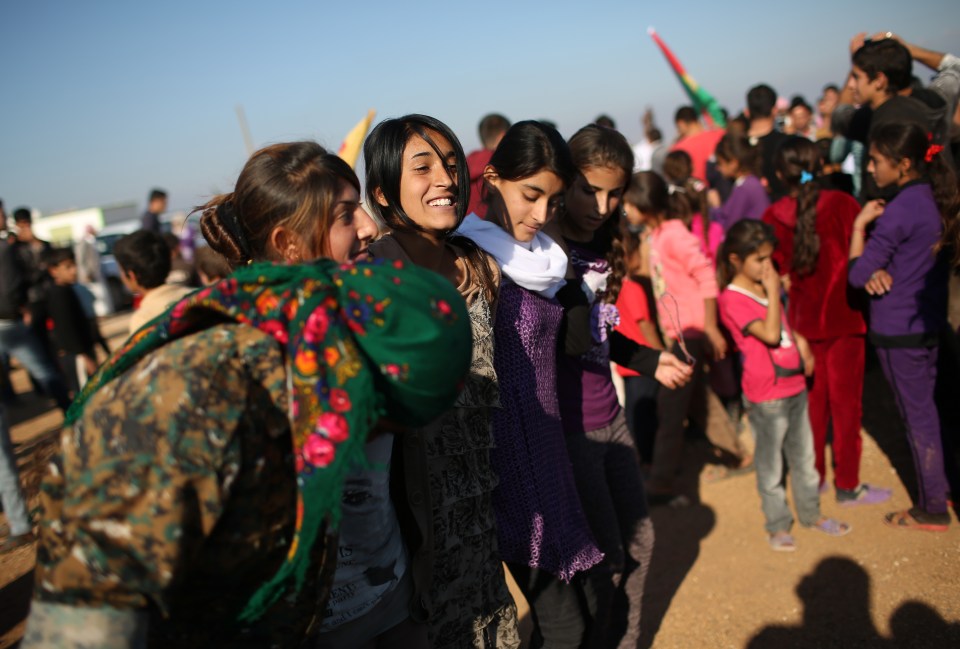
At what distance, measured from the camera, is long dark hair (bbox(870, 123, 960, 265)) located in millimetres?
3367

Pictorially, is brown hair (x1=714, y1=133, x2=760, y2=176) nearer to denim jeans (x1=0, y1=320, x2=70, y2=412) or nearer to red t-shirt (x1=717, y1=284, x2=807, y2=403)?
red t-shirt (x1=717, y1=284, x2=807, y2=403)

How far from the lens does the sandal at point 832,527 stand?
12.1ft

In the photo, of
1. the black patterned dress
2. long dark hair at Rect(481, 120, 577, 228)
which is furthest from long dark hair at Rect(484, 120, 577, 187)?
the black patterned dress

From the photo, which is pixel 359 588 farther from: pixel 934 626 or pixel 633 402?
pixel 633 402

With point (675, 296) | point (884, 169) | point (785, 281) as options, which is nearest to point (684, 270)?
point (675, 296)

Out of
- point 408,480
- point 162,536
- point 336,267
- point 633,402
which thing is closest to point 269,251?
point 336,267

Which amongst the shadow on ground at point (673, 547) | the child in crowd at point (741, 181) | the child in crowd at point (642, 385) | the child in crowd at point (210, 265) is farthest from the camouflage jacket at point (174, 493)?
the child in crowd at point (741, 181)

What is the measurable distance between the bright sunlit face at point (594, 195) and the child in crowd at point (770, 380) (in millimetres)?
1280

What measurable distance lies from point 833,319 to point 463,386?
11.0 ft

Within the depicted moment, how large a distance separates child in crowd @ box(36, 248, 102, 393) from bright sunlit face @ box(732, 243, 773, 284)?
6131 millimetres

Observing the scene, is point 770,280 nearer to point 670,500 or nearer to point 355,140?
point 670,500

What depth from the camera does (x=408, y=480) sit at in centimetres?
173

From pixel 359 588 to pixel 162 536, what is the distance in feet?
2.22

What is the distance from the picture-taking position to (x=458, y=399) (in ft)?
6.12
